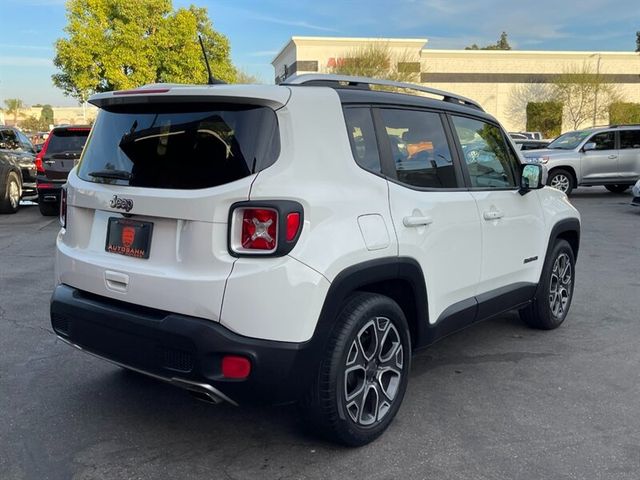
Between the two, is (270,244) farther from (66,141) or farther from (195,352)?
(66,141)

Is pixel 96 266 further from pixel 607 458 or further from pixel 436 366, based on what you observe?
pixel 607 458

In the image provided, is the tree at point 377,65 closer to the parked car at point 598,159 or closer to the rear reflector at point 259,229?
the parked car at point 598,159

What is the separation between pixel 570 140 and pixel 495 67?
42.3 meters

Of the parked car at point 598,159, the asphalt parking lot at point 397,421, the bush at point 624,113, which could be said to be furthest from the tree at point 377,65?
the asphalt parking lot at point 397,421

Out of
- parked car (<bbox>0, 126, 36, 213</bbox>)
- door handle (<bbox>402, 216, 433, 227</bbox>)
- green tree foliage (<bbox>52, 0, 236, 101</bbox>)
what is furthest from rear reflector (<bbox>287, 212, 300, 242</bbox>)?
green tree foliage (<bbox>52, 0, 236, 101</bbox>)

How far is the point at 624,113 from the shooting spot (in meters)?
43.9

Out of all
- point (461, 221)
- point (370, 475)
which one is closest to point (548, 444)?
point (370, 475)

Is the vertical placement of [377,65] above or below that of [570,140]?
above

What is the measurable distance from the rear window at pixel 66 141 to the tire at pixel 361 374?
957cm

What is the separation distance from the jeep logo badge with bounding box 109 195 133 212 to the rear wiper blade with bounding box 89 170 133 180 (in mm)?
112

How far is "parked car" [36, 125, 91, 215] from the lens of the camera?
11.1 metres

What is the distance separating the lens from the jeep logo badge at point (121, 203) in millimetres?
2926

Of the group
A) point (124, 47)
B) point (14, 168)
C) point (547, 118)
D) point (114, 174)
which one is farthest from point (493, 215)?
point (547, 118)

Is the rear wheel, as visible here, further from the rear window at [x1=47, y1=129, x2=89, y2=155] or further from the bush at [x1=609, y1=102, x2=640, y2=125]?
the bush at [x1=609, y1=102, x2=640, y2=125]
